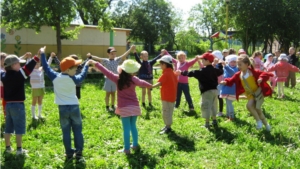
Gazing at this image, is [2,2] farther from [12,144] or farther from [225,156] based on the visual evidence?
[225,156]

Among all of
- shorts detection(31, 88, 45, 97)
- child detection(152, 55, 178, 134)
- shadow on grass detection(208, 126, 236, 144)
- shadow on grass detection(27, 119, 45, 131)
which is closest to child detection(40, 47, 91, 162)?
child detection(152, 55, 178, 134)

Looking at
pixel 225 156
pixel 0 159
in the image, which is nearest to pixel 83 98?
pixel 0 159

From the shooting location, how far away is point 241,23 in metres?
30.0

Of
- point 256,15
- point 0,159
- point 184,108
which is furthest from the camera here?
point 256,15

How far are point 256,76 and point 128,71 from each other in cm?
295

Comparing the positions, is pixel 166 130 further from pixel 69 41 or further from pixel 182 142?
pixel 69 41

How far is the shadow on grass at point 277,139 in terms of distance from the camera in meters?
5.75

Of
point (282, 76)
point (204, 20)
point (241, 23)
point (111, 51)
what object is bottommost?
point (282, 76)

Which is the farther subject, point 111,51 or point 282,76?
point 282,76

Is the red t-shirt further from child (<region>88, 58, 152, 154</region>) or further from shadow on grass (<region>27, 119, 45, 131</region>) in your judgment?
shadow on grass (<region>27, 119, 45, 131</region>)

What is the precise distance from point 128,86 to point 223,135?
7.94 ft

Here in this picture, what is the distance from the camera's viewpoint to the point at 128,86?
16.8ft

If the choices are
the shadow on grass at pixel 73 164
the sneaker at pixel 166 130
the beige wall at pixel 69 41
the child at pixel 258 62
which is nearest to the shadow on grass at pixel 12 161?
the shadow on grass at pixel 73 164

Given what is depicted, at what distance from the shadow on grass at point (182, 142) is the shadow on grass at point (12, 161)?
2.72m
